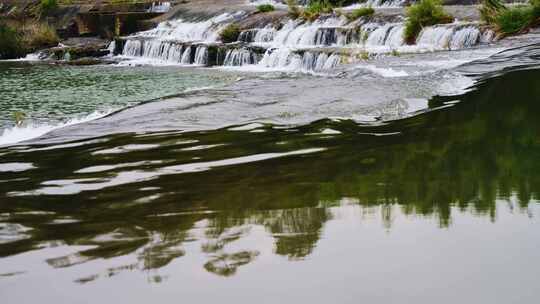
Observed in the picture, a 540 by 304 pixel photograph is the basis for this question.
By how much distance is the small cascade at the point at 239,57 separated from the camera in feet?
75.4

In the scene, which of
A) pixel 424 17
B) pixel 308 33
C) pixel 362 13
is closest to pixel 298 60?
pixel 308 33

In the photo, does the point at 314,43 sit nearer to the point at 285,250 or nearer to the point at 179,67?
the point at 179,67

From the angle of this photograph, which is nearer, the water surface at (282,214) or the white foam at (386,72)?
the water surface at (282,214)

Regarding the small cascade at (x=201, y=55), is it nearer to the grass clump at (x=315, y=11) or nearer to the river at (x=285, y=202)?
the grass clump at (x=315, y=11)

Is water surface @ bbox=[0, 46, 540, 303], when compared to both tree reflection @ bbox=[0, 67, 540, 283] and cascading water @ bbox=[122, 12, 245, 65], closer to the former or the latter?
tree reflection @ bbox=[0, 67, 540, 283]

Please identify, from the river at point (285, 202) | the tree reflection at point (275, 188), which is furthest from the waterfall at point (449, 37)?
the tree reflection at point (275, 188)

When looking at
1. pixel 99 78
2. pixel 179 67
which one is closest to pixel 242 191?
pixel 99 78

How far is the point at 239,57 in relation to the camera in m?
23.5

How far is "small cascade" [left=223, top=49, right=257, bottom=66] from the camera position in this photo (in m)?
23.0

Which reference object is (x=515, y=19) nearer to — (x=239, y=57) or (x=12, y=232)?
(x=239, y=57)

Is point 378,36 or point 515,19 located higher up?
point 515,19

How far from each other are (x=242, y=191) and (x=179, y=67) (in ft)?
65.1

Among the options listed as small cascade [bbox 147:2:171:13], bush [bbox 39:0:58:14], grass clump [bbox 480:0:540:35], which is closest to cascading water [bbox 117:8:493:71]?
grass clump [bbox 480:0:540:35]

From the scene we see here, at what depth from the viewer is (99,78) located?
2131cm
